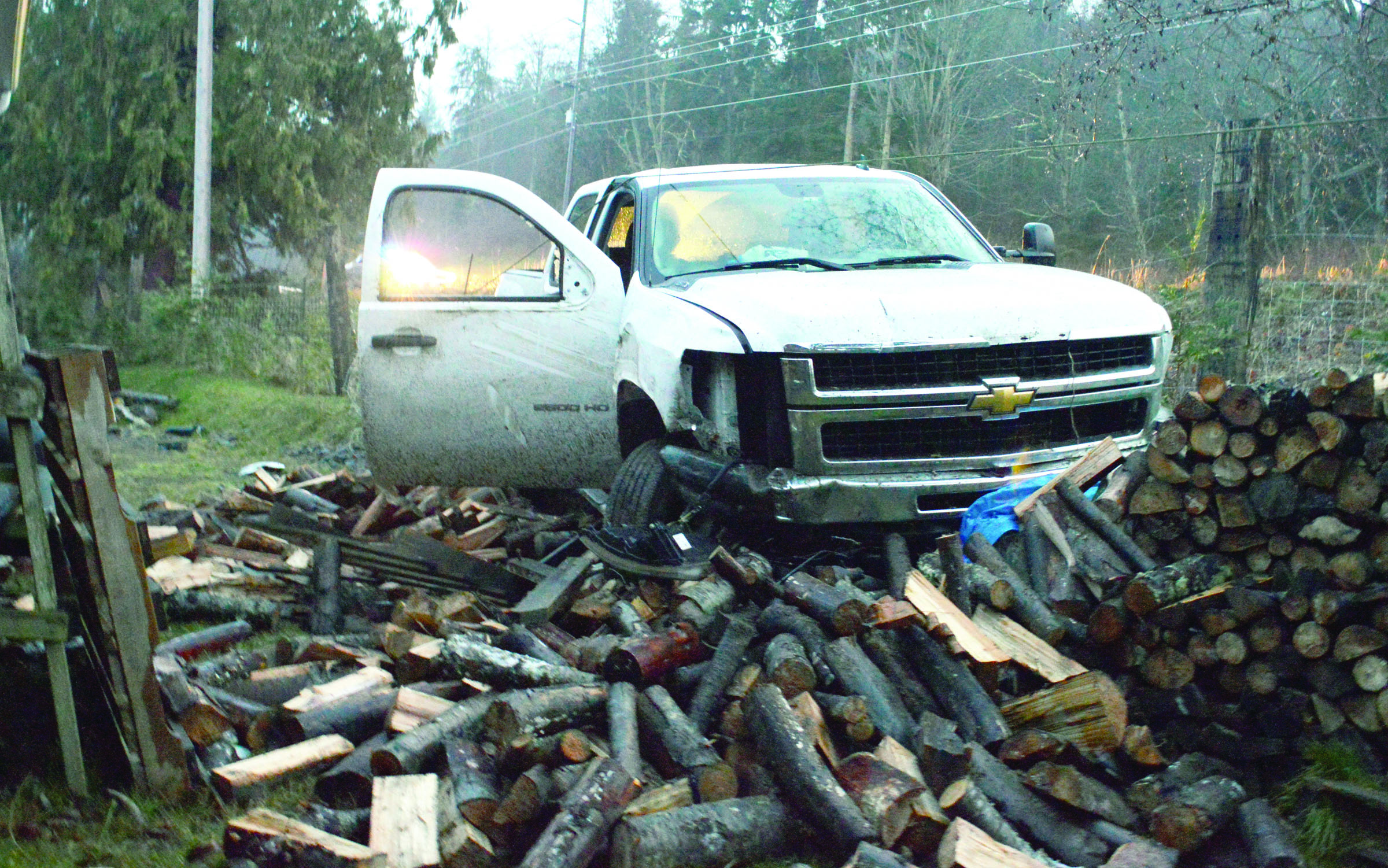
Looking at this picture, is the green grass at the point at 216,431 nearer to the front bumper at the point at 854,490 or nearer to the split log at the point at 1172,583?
the front bumper at the point at 854,490

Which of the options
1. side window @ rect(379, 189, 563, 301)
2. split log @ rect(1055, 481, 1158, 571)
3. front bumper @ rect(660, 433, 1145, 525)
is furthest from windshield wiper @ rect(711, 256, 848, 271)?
split log @ rect(1055, 481, 1158, 571)

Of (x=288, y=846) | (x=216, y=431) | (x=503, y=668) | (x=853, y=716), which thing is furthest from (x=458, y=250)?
(x=216, y=431)

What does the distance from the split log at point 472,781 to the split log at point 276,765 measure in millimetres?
473

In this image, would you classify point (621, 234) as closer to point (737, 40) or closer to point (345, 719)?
point (345, 719)

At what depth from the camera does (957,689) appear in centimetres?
378

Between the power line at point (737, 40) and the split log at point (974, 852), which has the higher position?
the power line at point (737, 40)

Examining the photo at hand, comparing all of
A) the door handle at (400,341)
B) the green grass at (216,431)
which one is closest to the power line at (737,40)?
the green grass at (216,431)

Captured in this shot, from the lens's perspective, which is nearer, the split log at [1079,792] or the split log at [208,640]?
the split log at [1079,792]

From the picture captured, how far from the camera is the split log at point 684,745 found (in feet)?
11.0

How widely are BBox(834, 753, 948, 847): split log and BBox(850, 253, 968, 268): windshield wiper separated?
3004 mm

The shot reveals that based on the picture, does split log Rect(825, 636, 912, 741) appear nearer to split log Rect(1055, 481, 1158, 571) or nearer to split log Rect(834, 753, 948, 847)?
split log Rect(834, 753, 948, 847)

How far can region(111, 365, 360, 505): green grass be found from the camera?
32.0 feet

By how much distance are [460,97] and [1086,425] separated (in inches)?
2109

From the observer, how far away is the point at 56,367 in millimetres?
3236
